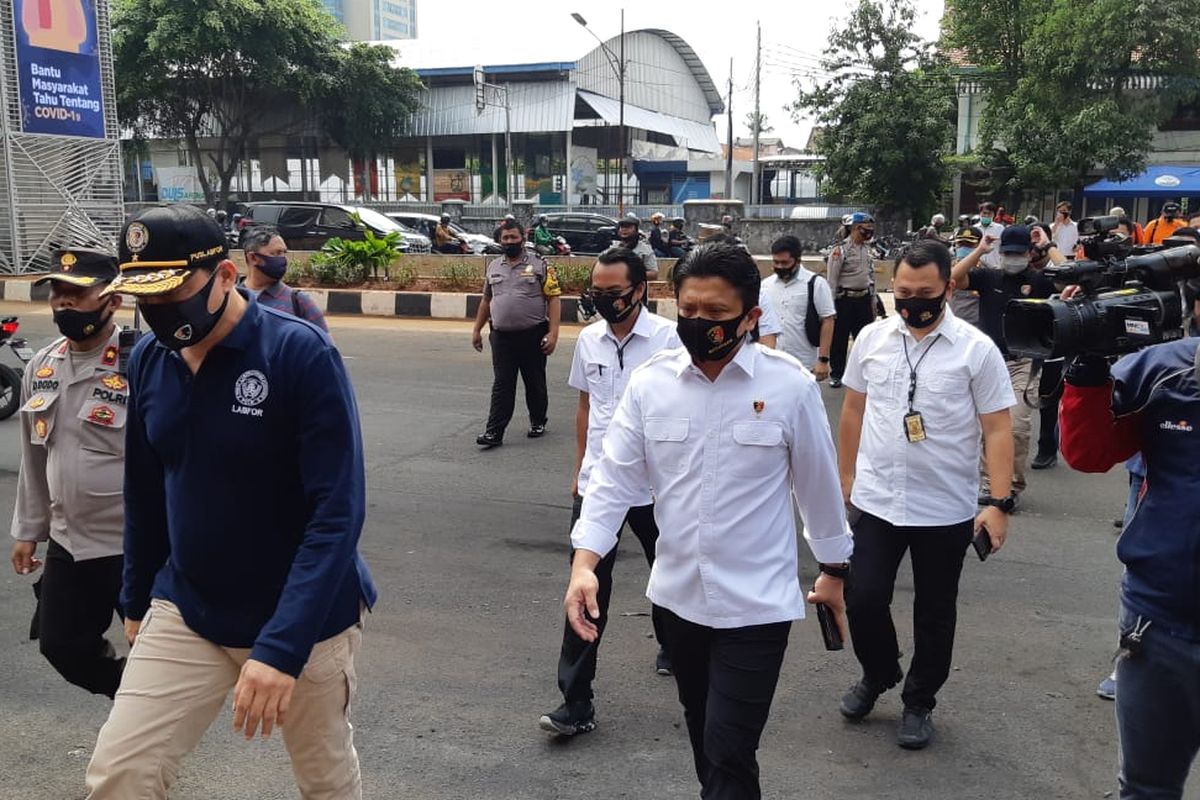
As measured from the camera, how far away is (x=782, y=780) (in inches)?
145

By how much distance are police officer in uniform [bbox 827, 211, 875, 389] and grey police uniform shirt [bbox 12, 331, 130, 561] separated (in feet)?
27.7

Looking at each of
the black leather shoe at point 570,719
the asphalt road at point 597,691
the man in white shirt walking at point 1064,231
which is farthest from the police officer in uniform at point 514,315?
the man in white shirt walking at point 1064,231

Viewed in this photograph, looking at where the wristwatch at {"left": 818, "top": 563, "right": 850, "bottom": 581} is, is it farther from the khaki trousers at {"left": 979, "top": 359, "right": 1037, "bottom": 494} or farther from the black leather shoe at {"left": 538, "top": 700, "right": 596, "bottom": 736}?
the khaki trousers at {"left": 979, "top": 359, "right": 1037, "bottom": 494}

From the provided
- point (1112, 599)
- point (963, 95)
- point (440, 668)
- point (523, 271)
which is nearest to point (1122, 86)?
point (963, 95)

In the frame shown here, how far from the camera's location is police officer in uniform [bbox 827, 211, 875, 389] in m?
11.0

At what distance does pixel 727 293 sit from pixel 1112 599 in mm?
3519

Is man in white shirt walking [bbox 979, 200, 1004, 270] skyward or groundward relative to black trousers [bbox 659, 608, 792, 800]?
skyward

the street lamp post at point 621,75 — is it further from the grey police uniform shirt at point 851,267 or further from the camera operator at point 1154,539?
the camera operator at point 1154,539

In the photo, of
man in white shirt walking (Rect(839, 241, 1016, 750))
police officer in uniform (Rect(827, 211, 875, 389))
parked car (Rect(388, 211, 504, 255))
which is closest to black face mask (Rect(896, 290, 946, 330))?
man in white shirt walking (Rect(839, 241, 1016, 750))

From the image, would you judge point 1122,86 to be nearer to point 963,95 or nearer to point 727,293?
point 963,95


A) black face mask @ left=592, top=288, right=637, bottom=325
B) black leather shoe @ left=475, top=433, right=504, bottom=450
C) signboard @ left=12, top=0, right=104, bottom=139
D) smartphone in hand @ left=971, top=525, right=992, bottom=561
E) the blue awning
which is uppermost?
signboard @ left=12, top=0, right=104, bottom=139

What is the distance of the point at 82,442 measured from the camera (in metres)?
3.49

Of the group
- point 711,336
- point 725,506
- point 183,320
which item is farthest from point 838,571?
point 183,320

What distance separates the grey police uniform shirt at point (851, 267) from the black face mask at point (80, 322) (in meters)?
8.48
